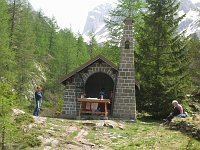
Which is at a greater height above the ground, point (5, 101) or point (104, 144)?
point (5, 101)

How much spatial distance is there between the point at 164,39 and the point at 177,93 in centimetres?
455

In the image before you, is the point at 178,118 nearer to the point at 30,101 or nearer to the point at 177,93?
the point at 177,93

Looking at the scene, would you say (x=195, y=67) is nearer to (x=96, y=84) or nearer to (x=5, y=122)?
(x=96, y=84)

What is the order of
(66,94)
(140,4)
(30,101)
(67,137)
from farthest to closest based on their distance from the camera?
(30,101) < (140,4) < (66,94) < (67,137)

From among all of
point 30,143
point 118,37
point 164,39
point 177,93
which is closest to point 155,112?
point 177,93

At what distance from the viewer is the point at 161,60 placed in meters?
26.1

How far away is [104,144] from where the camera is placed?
14.4 metres

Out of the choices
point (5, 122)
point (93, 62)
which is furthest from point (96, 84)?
point (5, 122)

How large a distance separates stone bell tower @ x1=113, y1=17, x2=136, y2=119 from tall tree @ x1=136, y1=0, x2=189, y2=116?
10.5 ft

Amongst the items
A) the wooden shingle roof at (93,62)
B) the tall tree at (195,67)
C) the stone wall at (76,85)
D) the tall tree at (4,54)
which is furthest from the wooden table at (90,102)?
the tall tree at (195,67)

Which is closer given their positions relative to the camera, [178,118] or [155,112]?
[178,118]

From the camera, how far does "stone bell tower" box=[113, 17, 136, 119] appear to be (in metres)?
22.4

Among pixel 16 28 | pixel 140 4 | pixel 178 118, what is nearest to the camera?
pixel 178 118

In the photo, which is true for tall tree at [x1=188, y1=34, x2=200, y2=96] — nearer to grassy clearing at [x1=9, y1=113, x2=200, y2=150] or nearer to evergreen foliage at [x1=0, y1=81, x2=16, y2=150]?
grassy clearing at [x1=9, y1=113, x2=200, y2=150]
